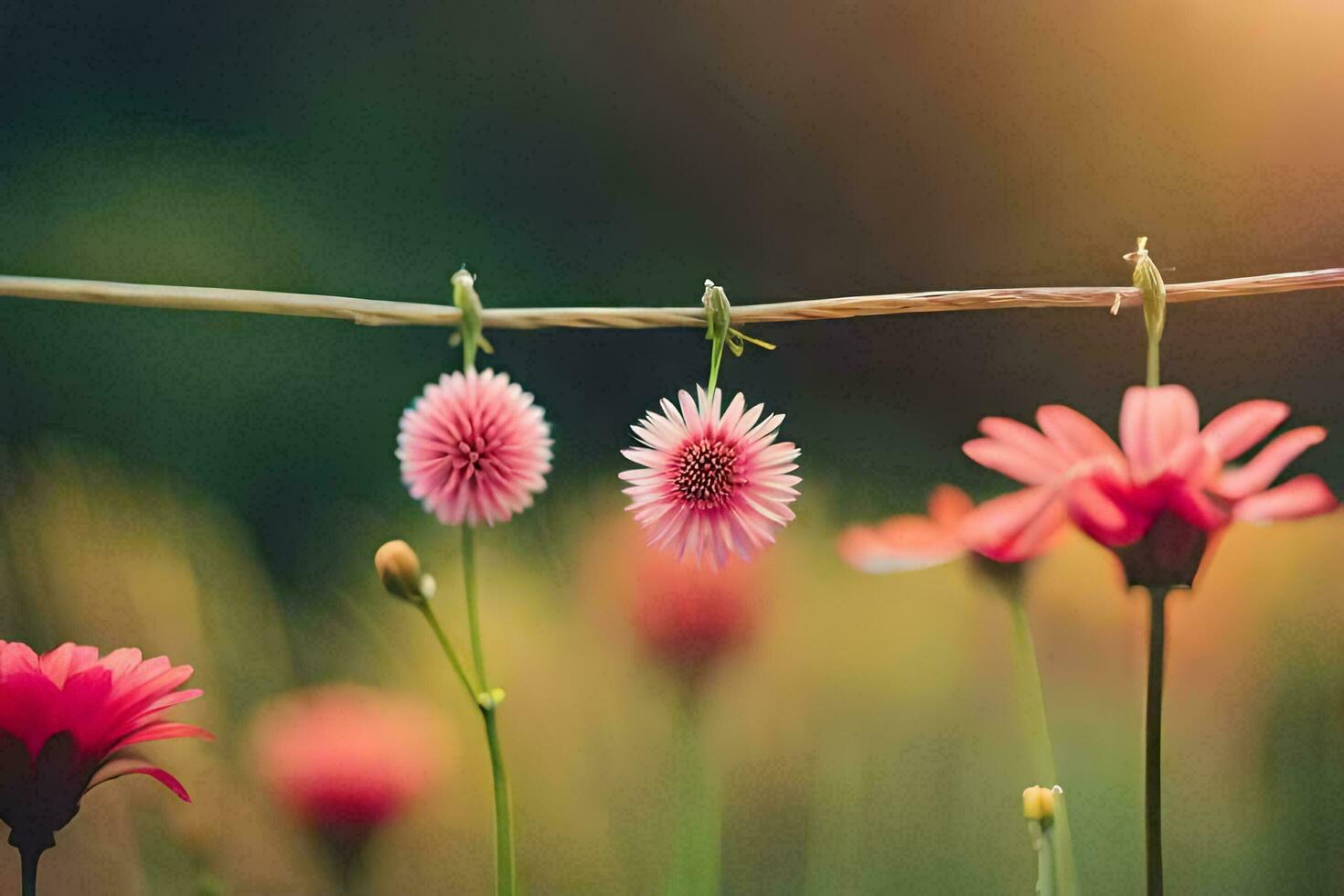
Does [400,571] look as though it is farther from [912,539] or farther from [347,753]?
[912,539]

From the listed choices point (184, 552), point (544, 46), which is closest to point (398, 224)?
point (544, 46)

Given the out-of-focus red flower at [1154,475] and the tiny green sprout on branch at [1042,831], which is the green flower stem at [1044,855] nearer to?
the tiny green sprout on branch at [1042,831]

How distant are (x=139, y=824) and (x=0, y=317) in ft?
1.55

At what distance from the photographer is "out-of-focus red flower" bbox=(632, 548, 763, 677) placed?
0.95 m

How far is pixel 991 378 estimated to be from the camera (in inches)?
37.8

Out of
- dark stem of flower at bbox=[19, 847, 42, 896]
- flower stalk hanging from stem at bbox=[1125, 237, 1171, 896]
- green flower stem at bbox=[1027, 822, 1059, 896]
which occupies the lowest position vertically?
dark stem of flower at bbox=[19, 847, 42, 896]

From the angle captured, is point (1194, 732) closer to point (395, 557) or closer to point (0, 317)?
point (395, 557)

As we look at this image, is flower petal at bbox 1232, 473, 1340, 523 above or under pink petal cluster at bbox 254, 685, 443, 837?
above

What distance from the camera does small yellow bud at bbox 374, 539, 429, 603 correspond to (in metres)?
0.92

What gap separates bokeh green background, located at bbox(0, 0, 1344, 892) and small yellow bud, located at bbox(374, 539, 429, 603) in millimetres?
33

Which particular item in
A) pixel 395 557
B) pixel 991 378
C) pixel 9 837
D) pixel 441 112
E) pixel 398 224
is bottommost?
pixel 9 837

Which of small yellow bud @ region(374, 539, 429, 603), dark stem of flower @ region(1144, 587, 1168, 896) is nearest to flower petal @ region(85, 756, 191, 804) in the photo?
small yellow bud @ region(374, 539, 429, 603)

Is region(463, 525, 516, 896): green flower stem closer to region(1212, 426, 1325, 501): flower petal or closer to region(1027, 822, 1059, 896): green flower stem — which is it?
region(1027, 822, 1059, 896): green flower stem

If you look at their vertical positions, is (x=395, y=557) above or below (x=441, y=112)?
below
